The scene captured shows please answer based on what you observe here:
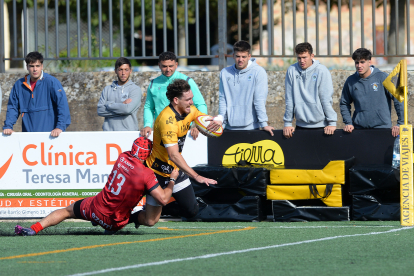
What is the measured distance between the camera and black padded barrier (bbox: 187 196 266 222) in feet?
29.7

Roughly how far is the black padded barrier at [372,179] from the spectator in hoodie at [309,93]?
83cm

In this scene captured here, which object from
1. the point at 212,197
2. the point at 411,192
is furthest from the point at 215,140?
the point at 411,192

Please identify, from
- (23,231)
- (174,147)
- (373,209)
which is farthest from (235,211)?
(23,231)

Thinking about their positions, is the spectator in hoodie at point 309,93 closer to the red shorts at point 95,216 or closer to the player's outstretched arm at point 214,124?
the player's outstretched arm at point 214,124

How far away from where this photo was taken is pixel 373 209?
877 centimetres

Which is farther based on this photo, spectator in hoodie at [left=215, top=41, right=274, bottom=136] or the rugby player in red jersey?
spectator in hoodie at [left=215, top=41, right=274, bottom=136]

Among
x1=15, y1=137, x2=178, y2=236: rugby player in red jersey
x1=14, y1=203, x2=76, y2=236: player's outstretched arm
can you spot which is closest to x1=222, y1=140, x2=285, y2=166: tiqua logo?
x1=15, y1=137, x2=178, y2=236: rugby player in red jersey

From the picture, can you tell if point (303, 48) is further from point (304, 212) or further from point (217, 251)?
point (217, 251)

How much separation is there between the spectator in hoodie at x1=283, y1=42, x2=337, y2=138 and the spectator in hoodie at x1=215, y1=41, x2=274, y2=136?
1.25ft

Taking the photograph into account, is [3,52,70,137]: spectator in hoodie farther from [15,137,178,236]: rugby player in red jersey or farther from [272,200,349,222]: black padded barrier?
[272,200,349,222]: black padded barrier

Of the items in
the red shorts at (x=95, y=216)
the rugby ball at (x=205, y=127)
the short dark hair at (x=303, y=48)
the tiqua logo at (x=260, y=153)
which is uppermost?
the short dark hair at (x=303, y=48)

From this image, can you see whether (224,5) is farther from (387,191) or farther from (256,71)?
(387,191)

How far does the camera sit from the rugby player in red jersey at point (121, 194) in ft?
23.0

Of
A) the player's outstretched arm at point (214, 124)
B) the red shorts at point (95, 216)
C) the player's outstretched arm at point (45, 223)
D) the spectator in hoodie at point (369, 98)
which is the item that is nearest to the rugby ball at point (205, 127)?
the player's outstretched arm at point (214, 124)
